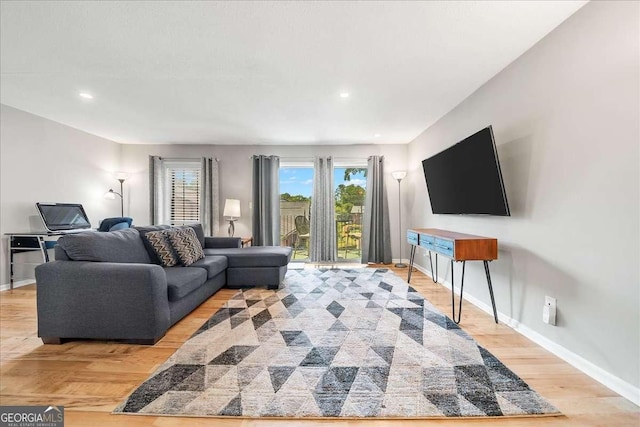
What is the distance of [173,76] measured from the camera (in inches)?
104

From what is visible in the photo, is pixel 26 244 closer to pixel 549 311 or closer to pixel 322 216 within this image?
pixel 322 216

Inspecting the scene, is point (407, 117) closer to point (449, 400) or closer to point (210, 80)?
point (210, 80)

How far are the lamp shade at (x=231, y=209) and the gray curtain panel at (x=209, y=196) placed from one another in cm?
45

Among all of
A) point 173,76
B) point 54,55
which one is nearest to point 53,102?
point 54,55

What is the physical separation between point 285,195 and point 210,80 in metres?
3.06

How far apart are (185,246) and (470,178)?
317 cm

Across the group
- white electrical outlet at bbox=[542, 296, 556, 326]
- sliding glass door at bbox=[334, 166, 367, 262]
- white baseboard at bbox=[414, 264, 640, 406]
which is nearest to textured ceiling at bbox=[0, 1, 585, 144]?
sliding glass door at bbox=[334, 166, 367, 262]

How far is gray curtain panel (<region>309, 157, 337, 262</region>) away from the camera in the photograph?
5.28 metres

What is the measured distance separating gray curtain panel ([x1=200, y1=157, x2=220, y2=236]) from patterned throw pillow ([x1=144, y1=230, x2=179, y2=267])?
2.25 metres

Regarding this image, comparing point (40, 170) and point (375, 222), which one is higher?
point (40, 170)

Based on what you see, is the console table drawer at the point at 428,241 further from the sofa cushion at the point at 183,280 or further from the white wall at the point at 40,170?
the white wall at the point at 40,170

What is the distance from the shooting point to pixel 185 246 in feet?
10.2

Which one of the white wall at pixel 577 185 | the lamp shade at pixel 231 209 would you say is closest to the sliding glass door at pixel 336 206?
the lamp shade at pixel 231 209

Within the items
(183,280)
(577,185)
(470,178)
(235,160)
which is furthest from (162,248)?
(577,185)
